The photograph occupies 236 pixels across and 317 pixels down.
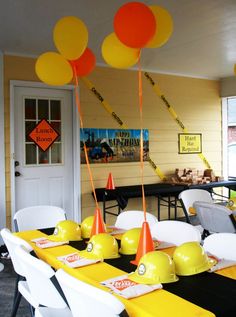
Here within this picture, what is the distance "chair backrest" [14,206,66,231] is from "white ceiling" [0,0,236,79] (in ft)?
5.62

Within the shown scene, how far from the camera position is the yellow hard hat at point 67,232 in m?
2.45

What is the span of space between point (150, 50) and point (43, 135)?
176 cm

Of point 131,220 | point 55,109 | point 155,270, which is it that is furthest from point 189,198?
point 155,270

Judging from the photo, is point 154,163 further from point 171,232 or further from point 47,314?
point 47,314

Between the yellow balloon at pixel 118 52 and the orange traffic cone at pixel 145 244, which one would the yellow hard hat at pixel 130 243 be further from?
the yellow balloon at pixel 118 52

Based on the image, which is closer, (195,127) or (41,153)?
(41,153)

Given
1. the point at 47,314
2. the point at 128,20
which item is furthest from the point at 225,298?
the point at 128,20

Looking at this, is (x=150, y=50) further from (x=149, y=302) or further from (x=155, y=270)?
(x=149, y=302)

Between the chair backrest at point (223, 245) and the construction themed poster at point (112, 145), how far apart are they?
337 cm

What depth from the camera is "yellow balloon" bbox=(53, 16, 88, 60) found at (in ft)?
8.36

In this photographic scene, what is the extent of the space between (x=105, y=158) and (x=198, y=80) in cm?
241

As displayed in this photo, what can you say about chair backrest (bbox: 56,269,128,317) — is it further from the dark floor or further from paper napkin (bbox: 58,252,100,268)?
the dark floor

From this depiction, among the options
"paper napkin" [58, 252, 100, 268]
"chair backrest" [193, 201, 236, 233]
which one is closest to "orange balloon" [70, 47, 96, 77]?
"paper napkin" [58, 252, 100, 268]

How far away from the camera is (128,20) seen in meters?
2.13
